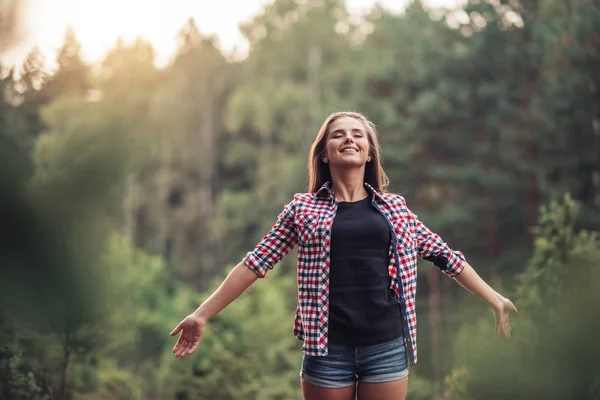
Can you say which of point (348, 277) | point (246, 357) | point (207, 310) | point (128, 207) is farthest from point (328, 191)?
point (128, 207)

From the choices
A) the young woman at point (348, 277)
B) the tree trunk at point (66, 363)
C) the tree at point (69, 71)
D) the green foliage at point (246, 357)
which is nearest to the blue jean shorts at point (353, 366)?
the young woman at point (348, 277)

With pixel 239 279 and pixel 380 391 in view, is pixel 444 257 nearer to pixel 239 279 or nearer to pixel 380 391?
pixel 380 391

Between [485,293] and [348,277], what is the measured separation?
579mm

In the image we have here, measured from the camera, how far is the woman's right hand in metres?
2.38

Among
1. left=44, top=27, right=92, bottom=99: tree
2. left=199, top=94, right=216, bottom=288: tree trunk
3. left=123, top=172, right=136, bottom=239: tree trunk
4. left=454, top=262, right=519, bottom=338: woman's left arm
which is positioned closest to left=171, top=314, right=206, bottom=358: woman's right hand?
left=454, top=262, right=519, bottom=338: woman's left arm

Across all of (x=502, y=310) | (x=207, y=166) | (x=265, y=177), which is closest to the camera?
(x=502, y=310)

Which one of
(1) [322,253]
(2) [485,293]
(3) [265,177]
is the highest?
(3) [265,177]

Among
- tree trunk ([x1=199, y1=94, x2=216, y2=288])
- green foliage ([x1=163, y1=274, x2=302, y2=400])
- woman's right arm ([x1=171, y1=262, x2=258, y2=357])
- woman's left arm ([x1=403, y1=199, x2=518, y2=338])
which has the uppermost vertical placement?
tree trunk ([x1=199, y1=94, x2=216, y2=288])

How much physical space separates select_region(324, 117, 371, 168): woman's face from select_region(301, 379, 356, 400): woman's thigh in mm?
745

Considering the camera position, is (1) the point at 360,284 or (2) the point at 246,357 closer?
(1) the point at 360,284

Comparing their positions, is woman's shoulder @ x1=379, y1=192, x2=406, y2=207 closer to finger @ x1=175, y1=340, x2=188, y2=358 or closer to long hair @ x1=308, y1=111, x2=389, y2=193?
long hair @ x1=308, y1=111, x2=389, y2=193

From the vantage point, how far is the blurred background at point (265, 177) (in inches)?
154

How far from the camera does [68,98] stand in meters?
4.78

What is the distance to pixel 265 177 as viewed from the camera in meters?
22.9
